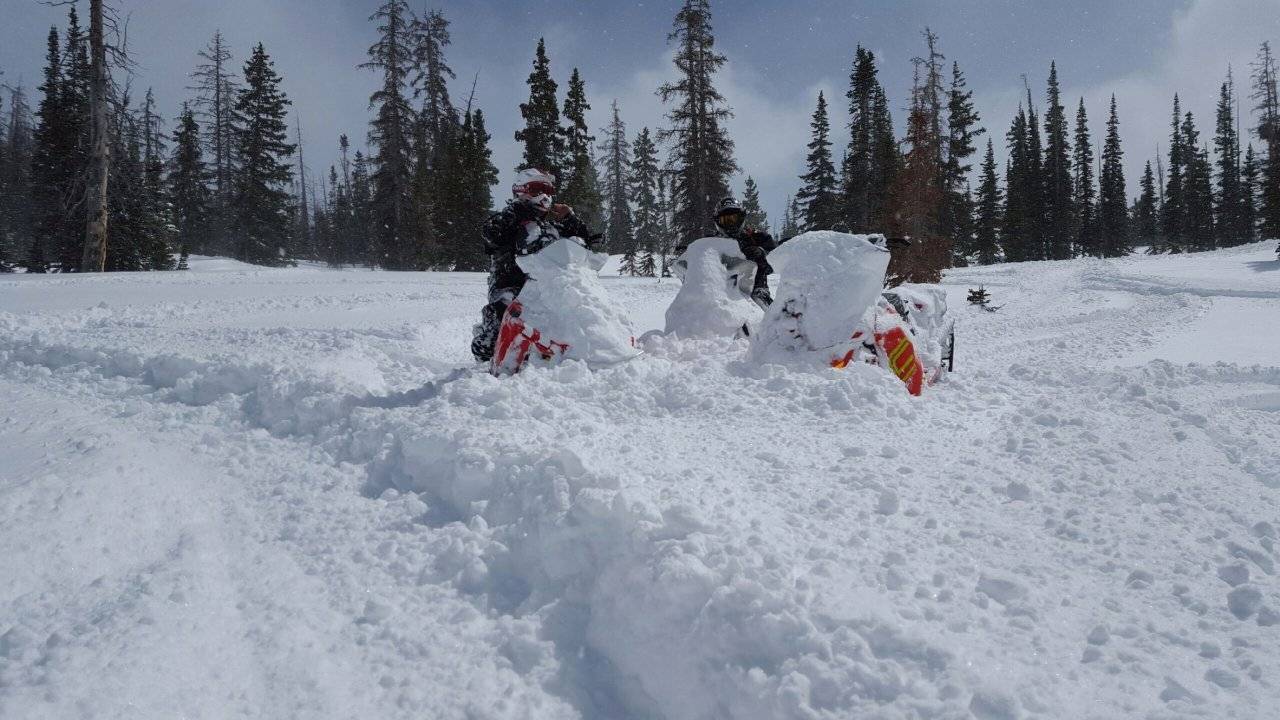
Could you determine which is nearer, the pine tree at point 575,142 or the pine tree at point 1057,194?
the pine tree at point 575,142

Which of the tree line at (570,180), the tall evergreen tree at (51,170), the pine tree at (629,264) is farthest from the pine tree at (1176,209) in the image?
the tall evergreen tree at (51,170)

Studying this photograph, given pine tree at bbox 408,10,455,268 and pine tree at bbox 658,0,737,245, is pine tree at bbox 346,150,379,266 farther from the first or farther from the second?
pine tree at bbox 658,0,737,245

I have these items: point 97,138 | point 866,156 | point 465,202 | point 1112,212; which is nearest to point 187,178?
point 465,202

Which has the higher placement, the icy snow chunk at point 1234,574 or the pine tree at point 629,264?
the pine tree at point 629,264

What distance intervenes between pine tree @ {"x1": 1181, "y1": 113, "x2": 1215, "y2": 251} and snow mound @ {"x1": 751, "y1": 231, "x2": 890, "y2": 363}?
57.6 meters

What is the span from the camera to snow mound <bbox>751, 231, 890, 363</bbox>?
4.75 meters

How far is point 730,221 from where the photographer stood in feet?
22.5

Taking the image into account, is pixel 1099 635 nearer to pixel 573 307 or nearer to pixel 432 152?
pixel 573 307

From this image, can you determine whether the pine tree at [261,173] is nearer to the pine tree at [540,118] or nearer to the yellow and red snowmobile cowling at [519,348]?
the pine tree at [540,118]

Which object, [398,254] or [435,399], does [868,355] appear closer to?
[435,399]

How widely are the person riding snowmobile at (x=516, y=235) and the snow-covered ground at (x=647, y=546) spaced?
1261 mm

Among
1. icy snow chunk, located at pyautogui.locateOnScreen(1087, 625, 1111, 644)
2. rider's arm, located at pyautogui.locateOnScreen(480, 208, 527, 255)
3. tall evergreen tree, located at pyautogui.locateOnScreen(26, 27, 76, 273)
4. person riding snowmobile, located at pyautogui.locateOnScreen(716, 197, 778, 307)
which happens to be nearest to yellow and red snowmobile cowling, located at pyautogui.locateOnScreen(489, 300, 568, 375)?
rider's arm, located at pyautogui.locateOnScreen(480, 208, 527, 255)

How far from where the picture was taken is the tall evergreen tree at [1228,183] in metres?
46.4

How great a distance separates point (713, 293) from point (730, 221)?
1.03m
